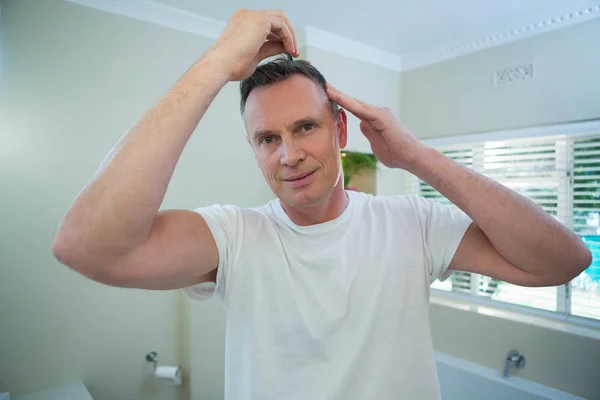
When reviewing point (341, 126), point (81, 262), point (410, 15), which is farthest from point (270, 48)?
point (410, 15)

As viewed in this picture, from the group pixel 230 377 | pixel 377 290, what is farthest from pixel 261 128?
pixel 230 377

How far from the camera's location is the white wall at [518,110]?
2.09m

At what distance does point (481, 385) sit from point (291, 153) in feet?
7.78

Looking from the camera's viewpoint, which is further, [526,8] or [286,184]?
[526,8]

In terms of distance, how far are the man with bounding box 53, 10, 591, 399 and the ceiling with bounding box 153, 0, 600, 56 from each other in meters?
1.51

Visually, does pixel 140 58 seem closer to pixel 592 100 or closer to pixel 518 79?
pixel 518 79

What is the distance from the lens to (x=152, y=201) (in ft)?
2.01

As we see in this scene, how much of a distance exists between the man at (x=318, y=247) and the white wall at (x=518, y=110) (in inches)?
72.2

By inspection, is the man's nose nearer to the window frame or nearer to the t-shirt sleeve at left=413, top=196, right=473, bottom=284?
the t-shirt sleeve at left=413, top=196, right=473, bottom=284

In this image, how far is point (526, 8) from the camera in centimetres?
216

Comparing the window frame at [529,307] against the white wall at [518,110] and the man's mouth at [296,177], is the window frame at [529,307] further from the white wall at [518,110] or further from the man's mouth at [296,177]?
the man's mouth at [296,177]

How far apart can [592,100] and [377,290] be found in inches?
83.9

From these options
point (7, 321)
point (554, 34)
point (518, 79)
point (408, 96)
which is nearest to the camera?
point (7, 321)

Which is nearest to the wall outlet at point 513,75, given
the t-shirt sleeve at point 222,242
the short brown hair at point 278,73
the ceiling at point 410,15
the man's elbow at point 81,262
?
the ceiling at point 410,15
